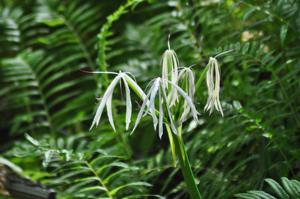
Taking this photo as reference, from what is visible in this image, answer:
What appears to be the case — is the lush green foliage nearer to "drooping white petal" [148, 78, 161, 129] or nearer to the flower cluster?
the flower cluster

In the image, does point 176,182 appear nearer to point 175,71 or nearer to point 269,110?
point 269,110

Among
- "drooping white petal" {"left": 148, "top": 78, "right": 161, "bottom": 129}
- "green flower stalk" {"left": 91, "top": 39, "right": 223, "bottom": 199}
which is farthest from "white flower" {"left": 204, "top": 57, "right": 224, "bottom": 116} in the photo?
"drooping white petal" {"left": 148, "top": 78, "right": 161, "bottom": 129}

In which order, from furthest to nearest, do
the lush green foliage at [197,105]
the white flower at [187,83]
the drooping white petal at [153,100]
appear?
the lush green foliage at [197,105]
the white flower at [187,83]
the drooping white petal at [153,100]

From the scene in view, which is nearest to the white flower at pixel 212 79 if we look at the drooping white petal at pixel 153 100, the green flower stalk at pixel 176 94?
the green flower stalk at pixel 176 94

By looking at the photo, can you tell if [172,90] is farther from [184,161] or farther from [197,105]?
[197,105]

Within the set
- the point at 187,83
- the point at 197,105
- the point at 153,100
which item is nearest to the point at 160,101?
the point at 153,100

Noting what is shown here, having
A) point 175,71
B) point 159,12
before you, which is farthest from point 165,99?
point 159,12

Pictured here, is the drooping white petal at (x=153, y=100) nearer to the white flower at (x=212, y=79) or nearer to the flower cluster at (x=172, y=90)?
the flower cluster at (x=172, y=90)

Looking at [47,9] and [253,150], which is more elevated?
[47,9]

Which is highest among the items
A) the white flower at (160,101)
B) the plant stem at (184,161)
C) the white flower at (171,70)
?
the white flower at (171,70)
